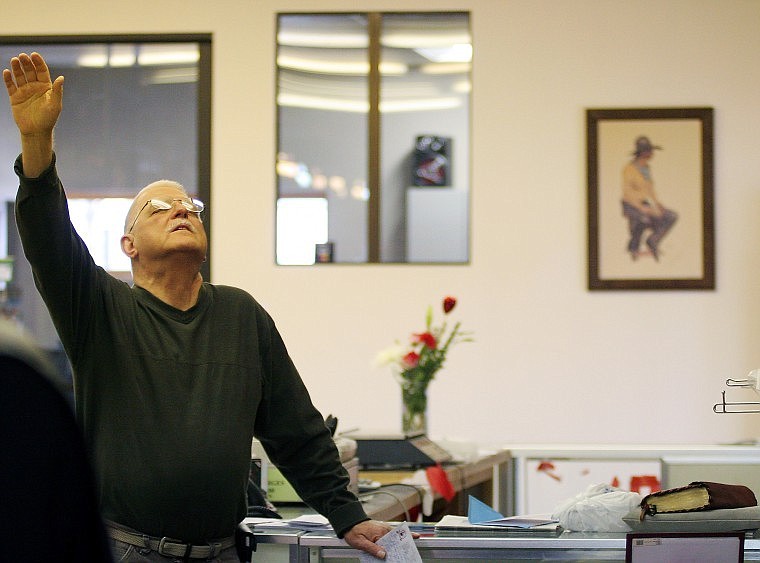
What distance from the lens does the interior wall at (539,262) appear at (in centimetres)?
519

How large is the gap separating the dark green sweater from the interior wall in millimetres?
3210

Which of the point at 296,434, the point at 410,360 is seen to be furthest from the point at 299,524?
the point at 410,360

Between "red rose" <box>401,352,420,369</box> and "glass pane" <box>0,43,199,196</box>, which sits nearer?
"red rose" <box>401,352,420,369</box>

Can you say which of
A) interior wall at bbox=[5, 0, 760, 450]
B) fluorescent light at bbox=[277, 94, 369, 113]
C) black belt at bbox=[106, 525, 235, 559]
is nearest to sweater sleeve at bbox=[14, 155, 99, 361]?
black belt at bbox=[106, 525, 235, 559]

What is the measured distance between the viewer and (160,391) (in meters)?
1.89

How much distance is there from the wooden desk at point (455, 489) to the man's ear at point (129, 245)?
0.84m

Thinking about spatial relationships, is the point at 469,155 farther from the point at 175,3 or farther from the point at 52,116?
the point at 52,116

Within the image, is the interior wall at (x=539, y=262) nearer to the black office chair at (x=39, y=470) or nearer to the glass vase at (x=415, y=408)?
the glass vase at (x=415, y=408)

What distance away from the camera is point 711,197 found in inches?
205

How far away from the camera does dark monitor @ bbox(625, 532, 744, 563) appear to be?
6.06 ft

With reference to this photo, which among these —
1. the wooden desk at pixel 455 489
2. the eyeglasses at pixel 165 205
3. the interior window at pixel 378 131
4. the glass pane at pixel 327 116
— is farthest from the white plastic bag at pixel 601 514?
the glass pane at pixel 327 116

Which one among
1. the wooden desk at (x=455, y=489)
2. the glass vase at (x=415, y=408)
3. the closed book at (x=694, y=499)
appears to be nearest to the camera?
the closed book at (x=694, y=499)

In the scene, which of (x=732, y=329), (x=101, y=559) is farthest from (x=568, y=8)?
(x=101, y=559)

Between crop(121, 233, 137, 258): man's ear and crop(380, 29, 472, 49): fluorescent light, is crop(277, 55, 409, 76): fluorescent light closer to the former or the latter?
crop(380, 29, 472, 49): fluorescent light
